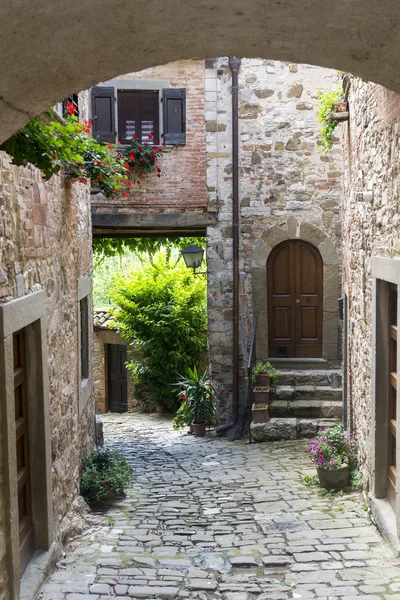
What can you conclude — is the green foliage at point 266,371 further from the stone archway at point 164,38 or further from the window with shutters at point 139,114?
the stone archway at point 164,38

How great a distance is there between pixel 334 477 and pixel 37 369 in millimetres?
3364

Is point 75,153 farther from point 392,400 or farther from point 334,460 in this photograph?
point 334,460

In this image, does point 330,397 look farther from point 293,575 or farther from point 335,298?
point 293,575

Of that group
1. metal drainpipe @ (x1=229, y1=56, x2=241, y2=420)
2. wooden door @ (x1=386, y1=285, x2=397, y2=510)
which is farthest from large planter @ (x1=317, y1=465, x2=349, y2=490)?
metal drainpipe @ (x1=229, y1=56, x2=241, y2=420)

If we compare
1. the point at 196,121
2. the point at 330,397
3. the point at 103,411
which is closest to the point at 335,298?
the point at 330,397

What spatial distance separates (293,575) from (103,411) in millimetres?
11702

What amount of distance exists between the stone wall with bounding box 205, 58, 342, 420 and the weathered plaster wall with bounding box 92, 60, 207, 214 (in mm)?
256

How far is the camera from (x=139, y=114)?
35.8 feet

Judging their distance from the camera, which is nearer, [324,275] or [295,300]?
[324,275]

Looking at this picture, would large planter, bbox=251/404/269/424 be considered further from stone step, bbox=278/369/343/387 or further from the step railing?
stone step, bbox=278/369/343/387

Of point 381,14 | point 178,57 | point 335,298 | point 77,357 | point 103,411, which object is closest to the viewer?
point 381,14

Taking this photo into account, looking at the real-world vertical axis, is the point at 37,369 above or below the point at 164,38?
below

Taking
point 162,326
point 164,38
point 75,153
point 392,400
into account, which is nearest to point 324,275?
point 162,326

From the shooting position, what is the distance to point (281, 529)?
5.78 metres
